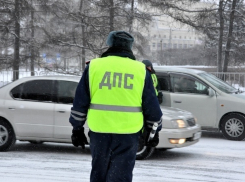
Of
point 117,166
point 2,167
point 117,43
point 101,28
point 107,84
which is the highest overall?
point 101,28

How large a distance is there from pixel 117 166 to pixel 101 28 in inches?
774

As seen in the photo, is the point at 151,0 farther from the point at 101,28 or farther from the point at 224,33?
the point at 224,33

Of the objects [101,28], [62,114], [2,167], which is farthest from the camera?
[101,28]

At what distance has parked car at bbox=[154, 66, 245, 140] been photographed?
11742 millimetres

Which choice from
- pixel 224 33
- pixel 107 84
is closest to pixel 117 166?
pixel 107 84

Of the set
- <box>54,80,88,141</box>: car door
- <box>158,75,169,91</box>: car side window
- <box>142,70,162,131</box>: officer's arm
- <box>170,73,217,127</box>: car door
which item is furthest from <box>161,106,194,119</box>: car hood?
<box>142,70,162,131</box>: officer's arm

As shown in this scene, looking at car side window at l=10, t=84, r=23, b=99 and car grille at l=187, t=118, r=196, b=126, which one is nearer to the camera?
car grille at l=187, t=118, r=196, b=126

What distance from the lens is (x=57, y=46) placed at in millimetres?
24297

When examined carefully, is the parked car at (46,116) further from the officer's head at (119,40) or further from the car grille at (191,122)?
the officer's head at (119,40)

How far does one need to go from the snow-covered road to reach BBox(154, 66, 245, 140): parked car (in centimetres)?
103

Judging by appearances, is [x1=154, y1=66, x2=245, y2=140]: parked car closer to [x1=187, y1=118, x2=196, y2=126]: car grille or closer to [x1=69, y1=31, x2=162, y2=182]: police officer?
[x1=187, y1=118, x2=196, y2=126]: car grille

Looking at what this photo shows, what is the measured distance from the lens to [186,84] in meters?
12.1

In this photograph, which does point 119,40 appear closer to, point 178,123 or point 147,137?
point 147,137

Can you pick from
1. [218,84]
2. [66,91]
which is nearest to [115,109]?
[66,91]
